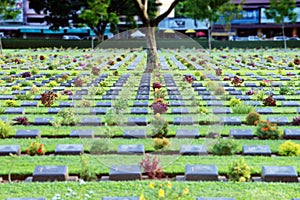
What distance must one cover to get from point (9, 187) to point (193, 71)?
11746mm

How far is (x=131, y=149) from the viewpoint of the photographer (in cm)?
634

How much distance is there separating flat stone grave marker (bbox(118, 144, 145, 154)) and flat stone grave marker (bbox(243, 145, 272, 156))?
4.41 ft

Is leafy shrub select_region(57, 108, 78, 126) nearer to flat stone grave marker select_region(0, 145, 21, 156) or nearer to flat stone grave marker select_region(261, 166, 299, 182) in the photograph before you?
flat stone grave marker select_region(0, 145, 21, 156)

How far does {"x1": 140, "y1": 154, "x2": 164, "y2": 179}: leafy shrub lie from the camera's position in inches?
225

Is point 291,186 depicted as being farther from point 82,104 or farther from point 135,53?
point 135,53

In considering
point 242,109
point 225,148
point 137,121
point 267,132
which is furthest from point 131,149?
point 242,109

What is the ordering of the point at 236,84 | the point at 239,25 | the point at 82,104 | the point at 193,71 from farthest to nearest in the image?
the point at 239,25, the point at 193,71, the point at 236,84, the point at 82,104

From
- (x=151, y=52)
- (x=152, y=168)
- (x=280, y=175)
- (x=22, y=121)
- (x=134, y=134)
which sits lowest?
(x=280, y=175)

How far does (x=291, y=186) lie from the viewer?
536 cm

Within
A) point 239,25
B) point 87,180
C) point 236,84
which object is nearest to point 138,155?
point 87,180

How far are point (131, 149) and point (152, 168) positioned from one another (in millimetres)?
710

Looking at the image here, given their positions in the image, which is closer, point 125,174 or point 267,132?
point 125,174

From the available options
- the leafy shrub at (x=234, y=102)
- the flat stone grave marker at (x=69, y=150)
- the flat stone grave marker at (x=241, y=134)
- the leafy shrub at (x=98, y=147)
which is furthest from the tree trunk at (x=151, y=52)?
the leafy shrub at (x=98, y=147)

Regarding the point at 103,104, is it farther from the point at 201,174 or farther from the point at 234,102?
the point at 201,174
